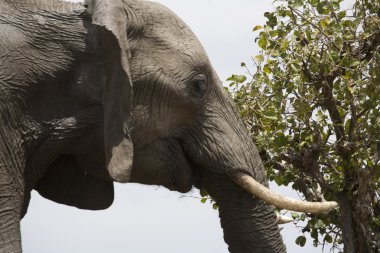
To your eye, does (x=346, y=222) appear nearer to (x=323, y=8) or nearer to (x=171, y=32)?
(x=323, y=8)

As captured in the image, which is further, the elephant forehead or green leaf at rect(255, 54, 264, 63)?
green leaf at rect(255, 54, 264, 63)

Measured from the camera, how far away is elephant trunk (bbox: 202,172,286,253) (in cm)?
Result: 772

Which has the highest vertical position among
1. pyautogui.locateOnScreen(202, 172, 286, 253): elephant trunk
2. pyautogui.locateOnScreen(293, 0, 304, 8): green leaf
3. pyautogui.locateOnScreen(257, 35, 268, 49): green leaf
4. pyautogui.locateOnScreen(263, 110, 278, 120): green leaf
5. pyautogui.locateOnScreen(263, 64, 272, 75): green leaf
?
pyautogui.locateOnScreen(293, 0, 304, 8): green leaf

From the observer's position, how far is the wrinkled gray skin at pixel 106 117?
23.2 ft

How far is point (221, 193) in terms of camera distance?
7.78m

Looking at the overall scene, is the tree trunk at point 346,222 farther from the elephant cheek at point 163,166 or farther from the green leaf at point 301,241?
the elephant cheek at point 163,166

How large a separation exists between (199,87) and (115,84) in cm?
66

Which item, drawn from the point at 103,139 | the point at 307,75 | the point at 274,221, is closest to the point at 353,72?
the point at 307,75

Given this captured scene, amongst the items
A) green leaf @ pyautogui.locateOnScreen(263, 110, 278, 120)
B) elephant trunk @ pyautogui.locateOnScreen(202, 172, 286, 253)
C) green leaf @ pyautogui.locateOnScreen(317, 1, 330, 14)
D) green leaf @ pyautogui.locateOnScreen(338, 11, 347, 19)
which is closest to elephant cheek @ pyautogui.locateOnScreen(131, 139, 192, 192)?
elephant trunk @ pyautogui.locateOnScreen(202, 172, 286, 253)

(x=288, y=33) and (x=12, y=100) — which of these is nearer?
(x=12, y=100)

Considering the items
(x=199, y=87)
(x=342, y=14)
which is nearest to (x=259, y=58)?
(x=342, y=14)

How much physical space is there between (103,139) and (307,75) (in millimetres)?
2977

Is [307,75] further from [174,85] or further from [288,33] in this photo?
[174,85]

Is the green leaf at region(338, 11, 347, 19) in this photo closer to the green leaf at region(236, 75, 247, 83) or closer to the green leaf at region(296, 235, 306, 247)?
the green leaf at region(236, 75, 247, 83)
